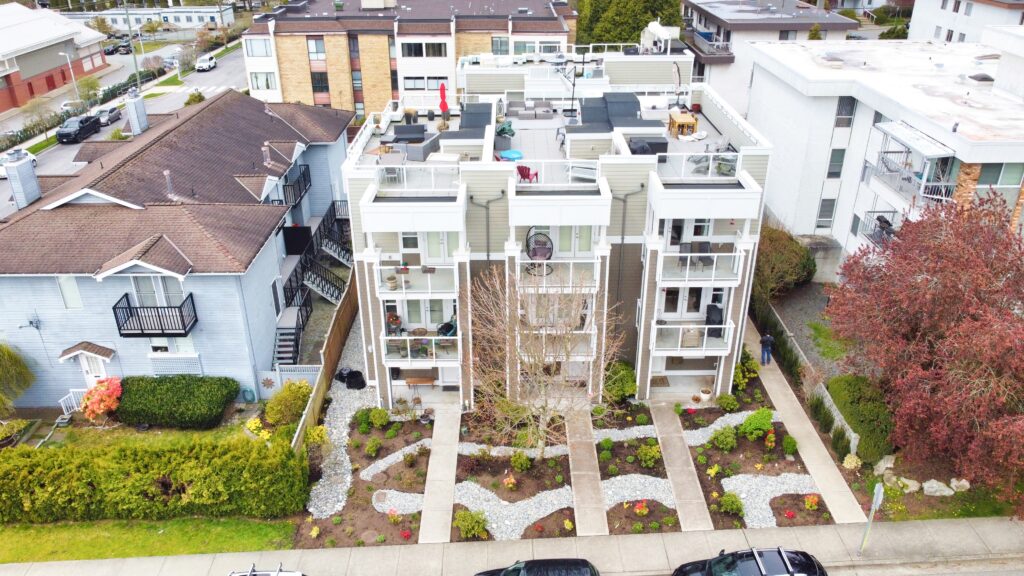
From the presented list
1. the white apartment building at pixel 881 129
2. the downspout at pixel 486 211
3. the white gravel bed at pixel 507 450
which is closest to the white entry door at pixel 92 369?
the white gravel bed at pixel 507 450

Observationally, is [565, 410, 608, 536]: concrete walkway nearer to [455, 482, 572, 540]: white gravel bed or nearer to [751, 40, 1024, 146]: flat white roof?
[455, 482, 572, 540]: white gravel bed

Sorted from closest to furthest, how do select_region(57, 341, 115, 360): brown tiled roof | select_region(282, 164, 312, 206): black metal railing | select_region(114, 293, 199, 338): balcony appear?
1. select_region(114, 293, 199, 338): balcony
2. select_region(57, 341, 115, 360): brown tiled roof
3. select_region(282, 164, 312, 206): black metal railing

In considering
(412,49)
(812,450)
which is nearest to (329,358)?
(812,450)

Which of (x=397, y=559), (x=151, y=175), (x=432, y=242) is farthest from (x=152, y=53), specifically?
(x=397, y=559)

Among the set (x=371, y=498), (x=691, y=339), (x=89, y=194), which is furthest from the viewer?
(x=89, y=194)

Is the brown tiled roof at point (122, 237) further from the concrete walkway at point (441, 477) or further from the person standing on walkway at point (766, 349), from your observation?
the person standing on walkway at point (766, 349)

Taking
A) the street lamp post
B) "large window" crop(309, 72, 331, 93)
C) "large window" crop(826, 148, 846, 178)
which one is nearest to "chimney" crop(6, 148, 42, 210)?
"large window" crop(309, 72, 331, 93)

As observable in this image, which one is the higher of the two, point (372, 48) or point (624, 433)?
point (372, 48)

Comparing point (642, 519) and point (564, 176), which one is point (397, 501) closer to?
point (642, 519)
